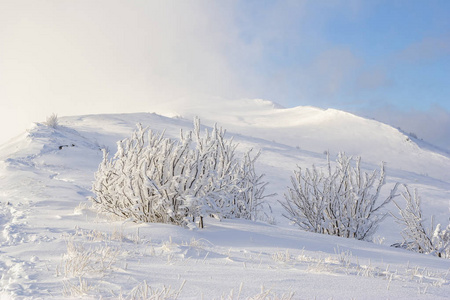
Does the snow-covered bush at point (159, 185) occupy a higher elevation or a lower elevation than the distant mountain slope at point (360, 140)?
lower

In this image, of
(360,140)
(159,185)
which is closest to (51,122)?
(159,185)

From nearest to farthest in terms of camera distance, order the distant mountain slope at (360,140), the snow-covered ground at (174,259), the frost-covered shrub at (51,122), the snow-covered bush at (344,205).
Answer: the snow-covered ground at (174,259), the snow-covered bush at (344,205), the frost-covered shrub at (51,122), the distant mountain slope at (360,140)

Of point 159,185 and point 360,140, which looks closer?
point 159,185

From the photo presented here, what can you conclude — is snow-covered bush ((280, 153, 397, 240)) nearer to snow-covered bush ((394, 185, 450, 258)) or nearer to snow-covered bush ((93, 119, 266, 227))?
snow-covered bush ((394, 185, 450, 258))

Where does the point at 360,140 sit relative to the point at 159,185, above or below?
above

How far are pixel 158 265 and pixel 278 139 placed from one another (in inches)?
797

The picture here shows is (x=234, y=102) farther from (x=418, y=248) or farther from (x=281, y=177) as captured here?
(x=418, y=248)

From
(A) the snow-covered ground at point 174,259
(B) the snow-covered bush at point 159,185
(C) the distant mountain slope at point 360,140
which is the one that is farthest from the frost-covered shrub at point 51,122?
(C) the distant mountain slope at point 360,140

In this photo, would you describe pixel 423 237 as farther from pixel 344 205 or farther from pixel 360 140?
pixel 360 140

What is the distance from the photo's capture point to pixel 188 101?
56.3 m

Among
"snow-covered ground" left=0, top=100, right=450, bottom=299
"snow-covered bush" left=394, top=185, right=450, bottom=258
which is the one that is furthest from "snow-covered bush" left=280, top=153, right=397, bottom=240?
"snow-covered ground" left=0, top=100, right=450, bottom=299

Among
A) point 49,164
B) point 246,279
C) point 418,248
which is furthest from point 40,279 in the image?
point 49,164

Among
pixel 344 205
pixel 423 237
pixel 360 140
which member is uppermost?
pixel 360 140

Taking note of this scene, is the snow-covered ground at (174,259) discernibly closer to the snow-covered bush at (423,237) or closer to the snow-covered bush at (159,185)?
the snow-covered bush at (159,185)
